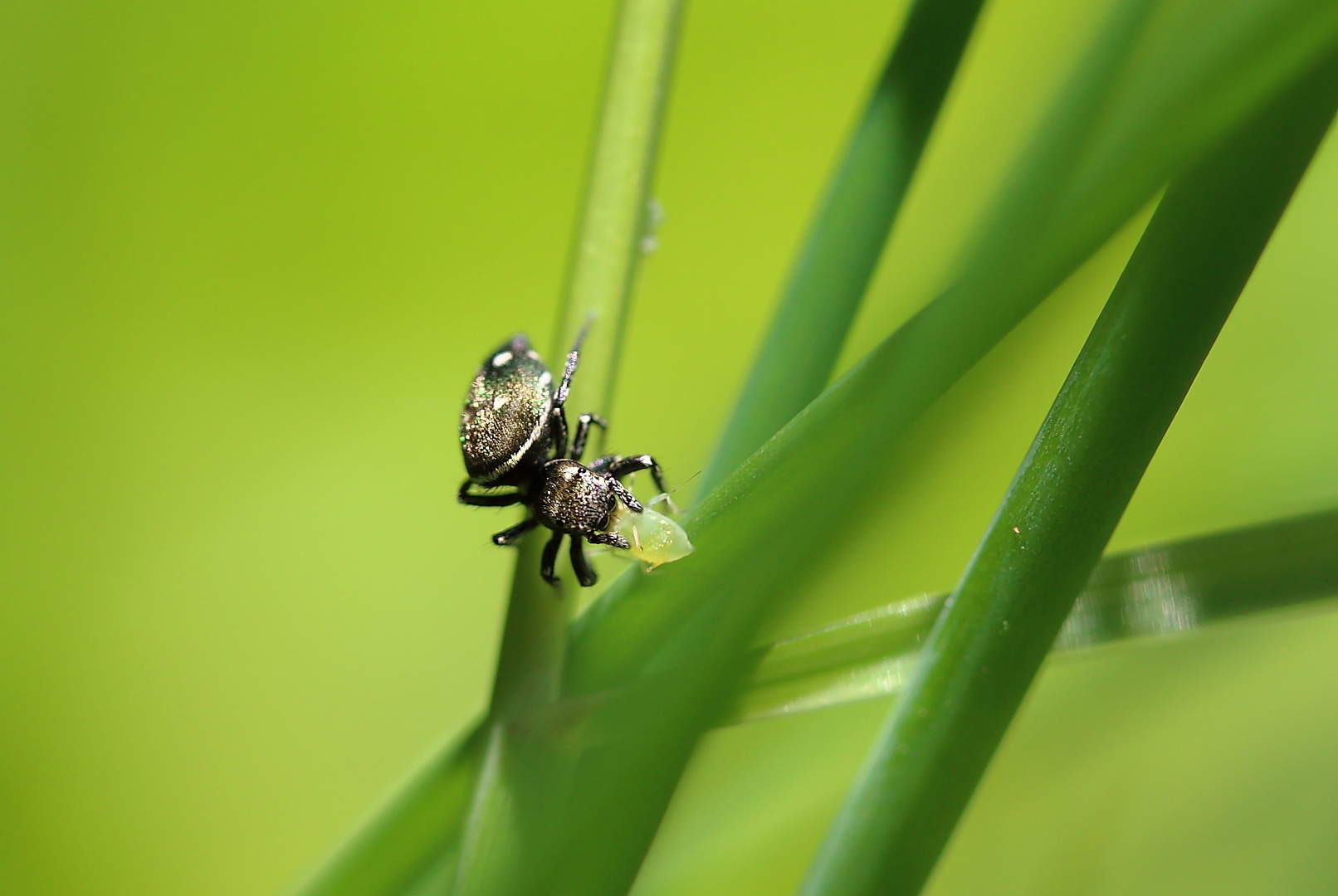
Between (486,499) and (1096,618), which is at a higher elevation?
(486,499)

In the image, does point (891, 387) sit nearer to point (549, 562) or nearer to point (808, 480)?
point (808, 480)

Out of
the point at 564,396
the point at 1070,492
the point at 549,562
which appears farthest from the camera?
the point at 564,396

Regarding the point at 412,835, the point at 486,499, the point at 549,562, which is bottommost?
the point at 412,835

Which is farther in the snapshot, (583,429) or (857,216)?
(583,429)

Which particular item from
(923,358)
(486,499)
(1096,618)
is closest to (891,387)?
(923,358)

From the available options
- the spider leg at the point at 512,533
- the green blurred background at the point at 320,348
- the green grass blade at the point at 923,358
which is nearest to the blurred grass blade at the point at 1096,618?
the green grass blade at the point at 923,358

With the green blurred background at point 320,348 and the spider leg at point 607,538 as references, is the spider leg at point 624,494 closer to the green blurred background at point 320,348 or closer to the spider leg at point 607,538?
the spider leg at point 607,538

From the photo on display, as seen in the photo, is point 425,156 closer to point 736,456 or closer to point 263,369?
point 263,369
